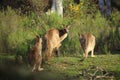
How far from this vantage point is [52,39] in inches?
407

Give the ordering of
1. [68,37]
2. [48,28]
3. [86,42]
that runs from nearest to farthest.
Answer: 1. [86,42]
2. [68,37]
3. [48,28]

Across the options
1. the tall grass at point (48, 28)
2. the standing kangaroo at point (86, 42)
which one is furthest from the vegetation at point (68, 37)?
the standing kangaroo at point (86, 42)

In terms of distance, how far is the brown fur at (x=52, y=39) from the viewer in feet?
32.6

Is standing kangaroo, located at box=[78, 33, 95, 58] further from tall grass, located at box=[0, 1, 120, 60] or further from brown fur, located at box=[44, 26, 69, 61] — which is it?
tall grass, located at box=[0, 1, 120, 60]

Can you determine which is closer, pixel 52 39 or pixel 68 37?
pixel 52 39

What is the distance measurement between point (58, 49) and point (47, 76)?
33.5 ft

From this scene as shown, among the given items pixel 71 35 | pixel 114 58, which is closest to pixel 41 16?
pixel 71 35

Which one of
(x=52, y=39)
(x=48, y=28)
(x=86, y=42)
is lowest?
(x=86, y=42)

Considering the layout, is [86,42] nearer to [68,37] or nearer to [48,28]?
[68,37]

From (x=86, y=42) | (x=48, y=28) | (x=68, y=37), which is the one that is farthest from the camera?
(x=48, y=28)

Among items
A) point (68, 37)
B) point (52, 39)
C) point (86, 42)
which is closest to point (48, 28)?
point (68, 37)

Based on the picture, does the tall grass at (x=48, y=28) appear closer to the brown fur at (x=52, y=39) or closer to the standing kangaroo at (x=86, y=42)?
the brown fur at (x=52, y=39)

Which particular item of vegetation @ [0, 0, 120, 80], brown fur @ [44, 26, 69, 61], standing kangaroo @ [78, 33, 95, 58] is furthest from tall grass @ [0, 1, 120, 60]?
standing kangaroo @ [78, 33, 95, 58]

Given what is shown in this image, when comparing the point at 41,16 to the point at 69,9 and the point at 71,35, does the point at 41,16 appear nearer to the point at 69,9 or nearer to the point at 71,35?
the point at 71,35
